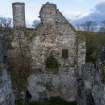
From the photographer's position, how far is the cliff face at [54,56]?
65.9 ft

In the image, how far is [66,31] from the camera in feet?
66.8

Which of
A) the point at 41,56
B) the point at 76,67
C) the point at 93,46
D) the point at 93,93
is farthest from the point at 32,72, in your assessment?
the point at 93,93

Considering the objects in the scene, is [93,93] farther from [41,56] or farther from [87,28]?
[87,28]

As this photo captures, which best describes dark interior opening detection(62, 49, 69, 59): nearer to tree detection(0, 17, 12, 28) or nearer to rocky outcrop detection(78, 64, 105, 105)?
rocky outcrop detection(78, 64, 105, 105)

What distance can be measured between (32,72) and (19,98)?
2.25 m

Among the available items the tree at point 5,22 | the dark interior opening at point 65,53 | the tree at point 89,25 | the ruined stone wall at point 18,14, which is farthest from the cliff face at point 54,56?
the tree at point 89,25

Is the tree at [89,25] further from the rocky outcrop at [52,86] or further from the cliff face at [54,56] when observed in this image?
the rocky outcrop at [52,86]

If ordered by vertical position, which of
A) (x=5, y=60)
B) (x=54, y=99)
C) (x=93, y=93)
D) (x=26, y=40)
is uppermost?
(x=26, y=40)

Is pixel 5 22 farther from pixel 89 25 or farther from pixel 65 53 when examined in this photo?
pixel 89 25

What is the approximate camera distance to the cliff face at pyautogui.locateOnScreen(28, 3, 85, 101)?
65.9 ft

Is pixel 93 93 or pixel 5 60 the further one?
pixel 5 60

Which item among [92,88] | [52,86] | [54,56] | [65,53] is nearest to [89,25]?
[65,53]

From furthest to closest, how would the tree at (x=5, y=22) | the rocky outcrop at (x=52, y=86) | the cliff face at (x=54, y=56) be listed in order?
the tree at (x=5, y=22), the cliff face at (x=54, y=56), the rocky outcrop at (x=52, y=86)

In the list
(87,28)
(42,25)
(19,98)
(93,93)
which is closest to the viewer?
(93,93)
